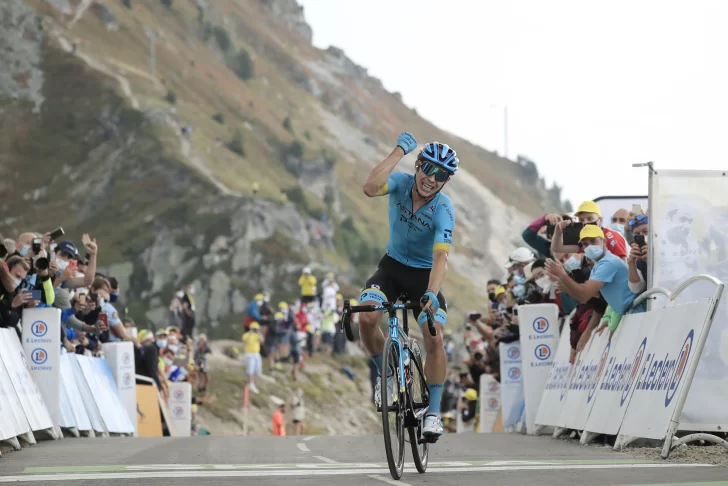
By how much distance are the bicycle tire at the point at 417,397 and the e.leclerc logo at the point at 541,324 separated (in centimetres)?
791

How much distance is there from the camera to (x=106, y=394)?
20.1 meters

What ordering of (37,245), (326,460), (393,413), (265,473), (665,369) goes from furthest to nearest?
(37,245)
(665,369)
(326,460)
(265,473)
(393,413)

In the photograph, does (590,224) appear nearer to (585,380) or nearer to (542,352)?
(585,380)

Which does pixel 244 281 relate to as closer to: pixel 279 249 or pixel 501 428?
pixel 279 249

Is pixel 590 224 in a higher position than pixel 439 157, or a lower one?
lower

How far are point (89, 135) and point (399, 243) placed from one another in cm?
10262

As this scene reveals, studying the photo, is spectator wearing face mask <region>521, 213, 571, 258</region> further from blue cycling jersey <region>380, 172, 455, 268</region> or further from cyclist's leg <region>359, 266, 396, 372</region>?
cyclist's leg <region>359, 266, 396, 372</region>

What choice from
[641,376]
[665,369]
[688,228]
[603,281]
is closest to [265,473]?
[665,369]

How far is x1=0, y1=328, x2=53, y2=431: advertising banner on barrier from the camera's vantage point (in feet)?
48.4

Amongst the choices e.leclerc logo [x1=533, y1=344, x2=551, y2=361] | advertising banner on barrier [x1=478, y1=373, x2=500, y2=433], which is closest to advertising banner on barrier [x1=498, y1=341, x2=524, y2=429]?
e.leclerc logo [x1=533, y1=344, x2=551, y2=361]

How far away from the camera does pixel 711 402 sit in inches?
475

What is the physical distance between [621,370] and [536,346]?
4.50 meters

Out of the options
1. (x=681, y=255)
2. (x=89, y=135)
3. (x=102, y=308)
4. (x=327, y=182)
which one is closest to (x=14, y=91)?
(x=89, y=135)

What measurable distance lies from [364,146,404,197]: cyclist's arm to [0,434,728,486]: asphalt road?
2.18 meters
